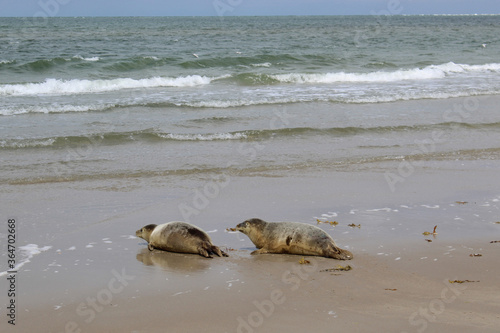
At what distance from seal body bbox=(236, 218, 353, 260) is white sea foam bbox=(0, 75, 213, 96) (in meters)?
15.9

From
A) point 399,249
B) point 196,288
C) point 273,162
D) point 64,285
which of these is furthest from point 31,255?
point 273,162

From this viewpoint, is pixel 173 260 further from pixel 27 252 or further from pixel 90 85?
pixel 90 85

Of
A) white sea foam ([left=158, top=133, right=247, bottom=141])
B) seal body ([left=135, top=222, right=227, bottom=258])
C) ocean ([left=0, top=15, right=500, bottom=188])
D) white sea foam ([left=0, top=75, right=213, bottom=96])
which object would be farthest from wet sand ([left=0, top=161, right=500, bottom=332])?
white sea foam ([left=0, top=75, right=213, bottom=96])

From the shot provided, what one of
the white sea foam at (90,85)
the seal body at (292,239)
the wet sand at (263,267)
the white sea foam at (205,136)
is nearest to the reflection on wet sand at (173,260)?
the wet sand at (263,267)

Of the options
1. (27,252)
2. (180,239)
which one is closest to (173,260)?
(180,239)

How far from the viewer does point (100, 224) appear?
7.83m

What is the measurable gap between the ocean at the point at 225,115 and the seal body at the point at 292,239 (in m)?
3.60

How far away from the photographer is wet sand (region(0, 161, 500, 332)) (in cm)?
500

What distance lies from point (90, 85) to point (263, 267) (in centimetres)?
1811

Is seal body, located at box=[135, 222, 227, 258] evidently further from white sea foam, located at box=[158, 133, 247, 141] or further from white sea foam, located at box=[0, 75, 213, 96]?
white sea foam, located at box=[0, 75, 213, 96]

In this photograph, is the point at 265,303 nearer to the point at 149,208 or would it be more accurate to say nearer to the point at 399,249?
the point at 399,249

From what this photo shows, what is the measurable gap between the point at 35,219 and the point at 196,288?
3.36 m

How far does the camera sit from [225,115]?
16578mm

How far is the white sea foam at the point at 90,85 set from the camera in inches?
842
